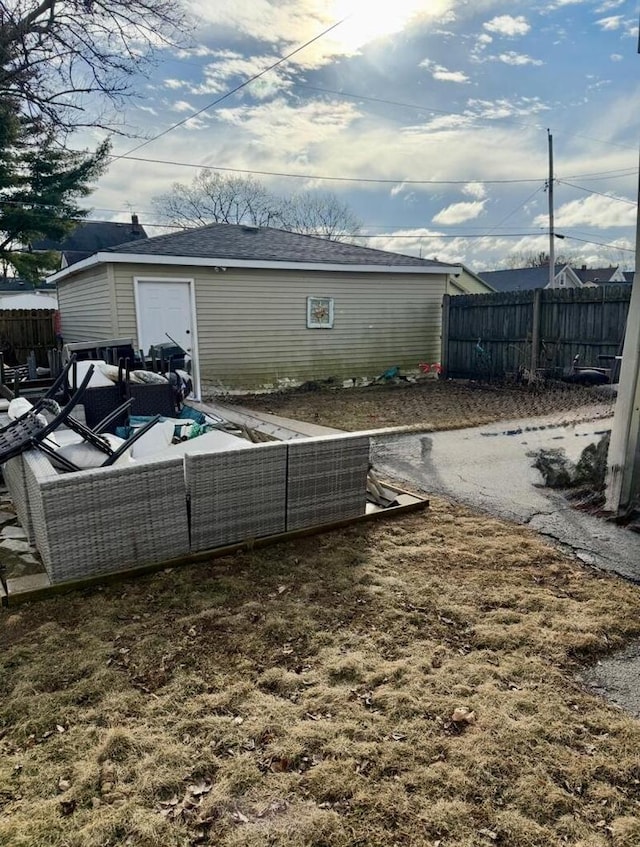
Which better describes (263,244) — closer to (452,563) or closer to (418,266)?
(418,266)

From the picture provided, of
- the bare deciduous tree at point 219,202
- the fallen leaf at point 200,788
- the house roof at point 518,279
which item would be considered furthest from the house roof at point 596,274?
the fallen leaf at point 200,788

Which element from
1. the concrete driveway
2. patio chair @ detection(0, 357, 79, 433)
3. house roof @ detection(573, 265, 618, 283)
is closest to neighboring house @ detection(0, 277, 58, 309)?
patio chair @ detection(0, 357, 79, 433)

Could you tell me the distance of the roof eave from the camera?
877 cm

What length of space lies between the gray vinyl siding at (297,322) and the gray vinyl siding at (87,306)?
1.84 feet

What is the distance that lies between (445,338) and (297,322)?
3.87 metres

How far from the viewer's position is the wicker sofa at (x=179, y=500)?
286 cm

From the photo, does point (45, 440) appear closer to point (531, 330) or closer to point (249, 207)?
point (531, 330)

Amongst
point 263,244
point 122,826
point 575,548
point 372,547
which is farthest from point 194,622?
point 263,244

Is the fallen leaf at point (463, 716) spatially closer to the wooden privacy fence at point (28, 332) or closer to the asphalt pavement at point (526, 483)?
the asphalt pavement at point (526, 483)

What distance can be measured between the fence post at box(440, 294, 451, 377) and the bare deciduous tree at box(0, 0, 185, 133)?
26.0ft

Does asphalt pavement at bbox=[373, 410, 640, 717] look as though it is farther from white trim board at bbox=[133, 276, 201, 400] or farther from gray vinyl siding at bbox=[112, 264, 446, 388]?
gray vinyl siding at bbox=[112, 264, 446, 388]

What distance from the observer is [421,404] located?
361 inches

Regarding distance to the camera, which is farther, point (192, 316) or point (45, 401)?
point (192, 316)

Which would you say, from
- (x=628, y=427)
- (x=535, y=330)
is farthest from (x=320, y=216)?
(x=628, y=427)
